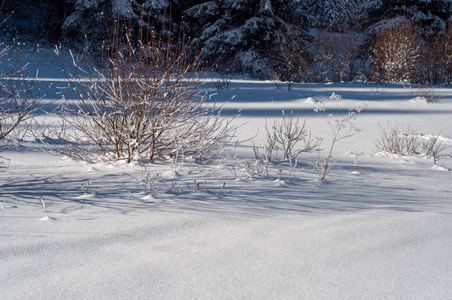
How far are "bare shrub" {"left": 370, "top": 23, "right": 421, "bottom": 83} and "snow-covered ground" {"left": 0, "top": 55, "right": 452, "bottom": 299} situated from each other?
36.7ft

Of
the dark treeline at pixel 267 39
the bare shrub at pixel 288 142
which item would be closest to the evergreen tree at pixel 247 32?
the dark treeline at pixel 267 39

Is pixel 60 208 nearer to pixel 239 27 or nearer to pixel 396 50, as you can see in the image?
pixel 396 50

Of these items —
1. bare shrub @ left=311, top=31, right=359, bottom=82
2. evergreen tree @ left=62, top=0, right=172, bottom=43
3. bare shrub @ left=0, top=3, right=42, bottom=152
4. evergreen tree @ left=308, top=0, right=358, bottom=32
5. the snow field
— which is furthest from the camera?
evergreen tree @ left=308, top=0, right=358, bottom=32

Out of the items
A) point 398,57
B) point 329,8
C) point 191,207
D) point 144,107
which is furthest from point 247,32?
point 329,8

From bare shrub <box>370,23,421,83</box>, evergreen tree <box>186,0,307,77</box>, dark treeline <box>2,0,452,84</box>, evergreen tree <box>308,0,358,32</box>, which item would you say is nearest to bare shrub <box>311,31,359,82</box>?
dark treeline <box>2,0,452,84</box>

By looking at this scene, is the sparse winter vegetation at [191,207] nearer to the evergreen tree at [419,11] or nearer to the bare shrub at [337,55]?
the bare shrub at [337,55]

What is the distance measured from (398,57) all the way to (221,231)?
1399cm

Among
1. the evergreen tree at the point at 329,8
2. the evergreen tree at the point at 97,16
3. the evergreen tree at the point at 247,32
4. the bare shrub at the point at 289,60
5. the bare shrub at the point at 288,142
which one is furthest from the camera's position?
the evergreen tree at the point at 329,8

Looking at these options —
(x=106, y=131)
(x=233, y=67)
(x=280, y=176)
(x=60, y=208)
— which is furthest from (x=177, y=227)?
(x=233, y=67)

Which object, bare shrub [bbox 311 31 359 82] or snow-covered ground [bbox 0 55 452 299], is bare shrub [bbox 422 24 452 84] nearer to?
bare shrub [bbox 311 31 359 82]

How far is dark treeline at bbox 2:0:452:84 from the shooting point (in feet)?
51.2

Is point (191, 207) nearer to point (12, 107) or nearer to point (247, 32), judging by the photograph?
point (12, 107)

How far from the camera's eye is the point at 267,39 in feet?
57.3

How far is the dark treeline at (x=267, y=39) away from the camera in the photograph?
15594 millimetres
